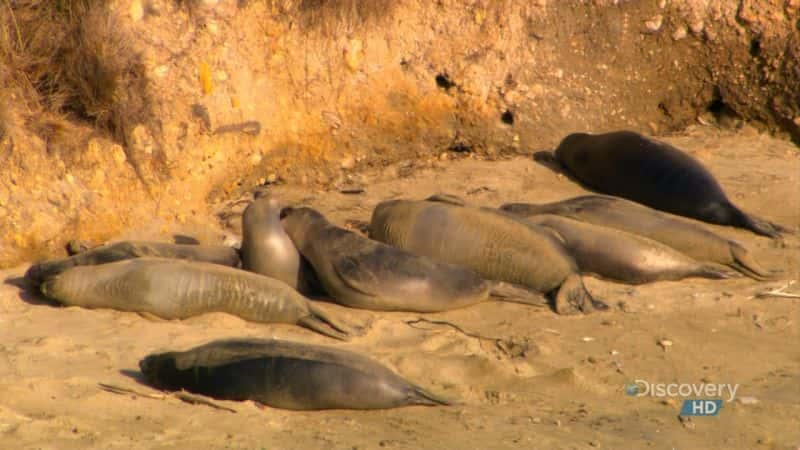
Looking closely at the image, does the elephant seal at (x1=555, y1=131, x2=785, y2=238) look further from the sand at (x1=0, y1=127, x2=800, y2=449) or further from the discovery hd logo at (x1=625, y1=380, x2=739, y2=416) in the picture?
the discovery hd logo at (x1=625, y1=380, x2=739, y2=416)

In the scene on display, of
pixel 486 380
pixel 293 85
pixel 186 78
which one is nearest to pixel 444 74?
pixel 293 85

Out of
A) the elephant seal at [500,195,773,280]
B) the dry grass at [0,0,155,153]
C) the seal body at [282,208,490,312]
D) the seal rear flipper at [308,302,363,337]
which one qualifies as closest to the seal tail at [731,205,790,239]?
the elephant seal at [500,195,773,280]

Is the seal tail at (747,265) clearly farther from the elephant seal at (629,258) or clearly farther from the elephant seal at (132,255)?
the elephant seal at (132,255)

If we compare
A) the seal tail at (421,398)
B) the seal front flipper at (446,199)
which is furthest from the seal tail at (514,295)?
the seal tail at (421,398)

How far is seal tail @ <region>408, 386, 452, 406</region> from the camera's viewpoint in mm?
4801

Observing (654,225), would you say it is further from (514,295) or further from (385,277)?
(385,277)

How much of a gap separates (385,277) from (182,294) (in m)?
1.13

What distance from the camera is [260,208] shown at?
698cm

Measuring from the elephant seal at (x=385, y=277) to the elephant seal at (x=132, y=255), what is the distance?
19.3 inches

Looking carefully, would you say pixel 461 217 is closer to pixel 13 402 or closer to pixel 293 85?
pixel 293 85

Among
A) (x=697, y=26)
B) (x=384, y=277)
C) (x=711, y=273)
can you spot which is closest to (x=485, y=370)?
(x=384, y=277)

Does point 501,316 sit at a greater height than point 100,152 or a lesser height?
lesser

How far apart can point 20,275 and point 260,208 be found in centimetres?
147

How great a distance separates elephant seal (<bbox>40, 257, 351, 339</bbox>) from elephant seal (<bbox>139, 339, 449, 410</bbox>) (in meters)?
1.18
